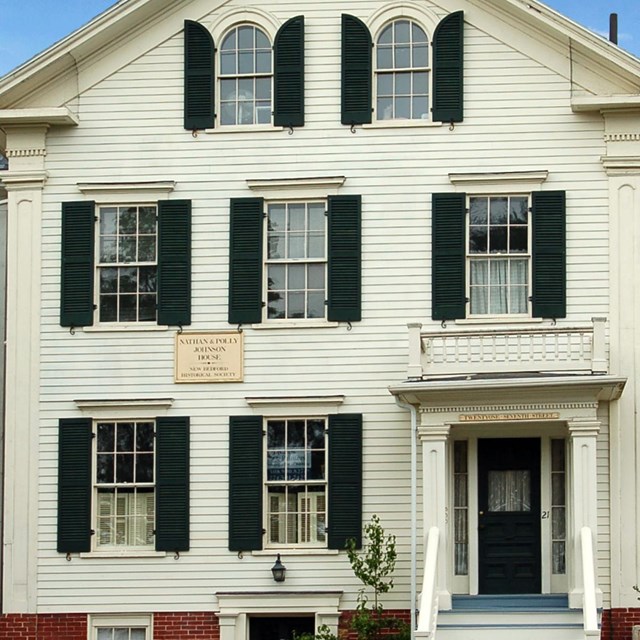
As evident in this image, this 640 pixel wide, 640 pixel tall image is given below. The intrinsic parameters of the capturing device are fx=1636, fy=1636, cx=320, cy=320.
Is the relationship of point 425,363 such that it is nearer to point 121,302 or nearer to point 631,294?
point 631,294

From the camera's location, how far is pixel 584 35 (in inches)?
928

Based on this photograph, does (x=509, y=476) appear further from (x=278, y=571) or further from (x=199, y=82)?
(x=199, y=82)

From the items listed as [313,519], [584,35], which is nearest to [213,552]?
[313,519]

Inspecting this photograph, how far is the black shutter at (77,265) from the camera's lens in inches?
958

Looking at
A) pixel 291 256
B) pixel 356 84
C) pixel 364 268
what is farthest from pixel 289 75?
pixel 364 268

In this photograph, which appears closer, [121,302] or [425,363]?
[425,363]

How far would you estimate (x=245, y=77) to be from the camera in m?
24.6

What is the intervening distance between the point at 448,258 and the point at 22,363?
6.52m

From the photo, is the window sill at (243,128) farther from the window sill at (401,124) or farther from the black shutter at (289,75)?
the window sill at (401,124)

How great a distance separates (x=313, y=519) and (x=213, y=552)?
1531mm

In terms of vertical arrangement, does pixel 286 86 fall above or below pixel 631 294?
above

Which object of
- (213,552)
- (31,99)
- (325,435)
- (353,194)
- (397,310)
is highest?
(31,99)

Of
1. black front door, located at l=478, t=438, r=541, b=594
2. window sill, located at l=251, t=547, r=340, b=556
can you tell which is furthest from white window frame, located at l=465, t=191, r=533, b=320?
window sill, located at l=251, t=547, r=340, b=556

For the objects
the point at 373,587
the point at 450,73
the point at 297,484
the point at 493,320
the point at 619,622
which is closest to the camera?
the point at 619,622
